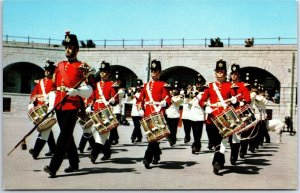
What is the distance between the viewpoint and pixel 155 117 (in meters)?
7.92

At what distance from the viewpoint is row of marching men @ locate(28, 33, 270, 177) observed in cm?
715

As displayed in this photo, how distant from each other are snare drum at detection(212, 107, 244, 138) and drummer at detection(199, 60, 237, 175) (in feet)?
0.59

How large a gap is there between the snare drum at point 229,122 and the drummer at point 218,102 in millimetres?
180

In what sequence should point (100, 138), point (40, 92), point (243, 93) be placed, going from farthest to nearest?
point (40, 92) → point (100, 138) → point (243, 93)

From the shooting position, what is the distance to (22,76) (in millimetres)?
30031

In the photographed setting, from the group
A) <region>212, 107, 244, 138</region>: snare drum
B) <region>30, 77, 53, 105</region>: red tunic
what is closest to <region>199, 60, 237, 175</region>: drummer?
<region>212, 107, 244, 138</region>: snare drum

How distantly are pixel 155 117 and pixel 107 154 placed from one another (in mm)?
1629

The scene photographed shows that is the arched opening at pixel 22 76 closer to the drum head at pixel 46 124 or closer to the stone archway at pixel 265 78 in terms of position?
the stone archway at pixel 265 78

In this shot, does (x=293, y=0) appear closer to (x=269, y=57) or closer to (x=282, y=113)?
(x=282, y=113)

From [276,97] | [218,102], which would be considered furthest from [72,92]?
[276,97]

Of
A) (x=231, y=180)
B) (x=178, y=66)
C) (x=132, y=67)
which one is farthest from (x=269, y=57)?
(x=231, y=180)

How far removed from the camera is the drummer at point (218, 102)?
7824 millimetres

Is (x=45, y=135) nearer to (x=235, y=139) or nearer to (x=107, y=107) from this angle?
(x=107, y=107)

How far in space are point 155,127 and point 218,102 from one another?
1.15 meters
